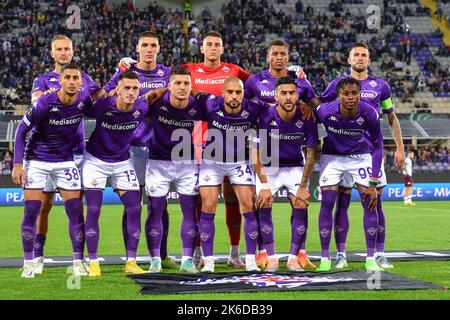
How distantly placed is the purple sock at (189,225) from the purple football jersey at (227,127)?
524 mm

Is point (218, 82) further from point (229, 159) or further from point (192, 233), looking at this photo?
point (192, 233)

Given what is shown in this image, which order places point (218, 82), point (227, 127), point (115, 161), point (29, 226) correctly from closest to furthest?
point (29, 226), point (115, 161), point (227, 127), point (218, 82)

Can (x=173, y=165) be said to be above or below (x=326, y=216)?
above

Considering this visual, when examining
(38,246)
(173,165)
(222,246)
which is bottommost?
(222,246)

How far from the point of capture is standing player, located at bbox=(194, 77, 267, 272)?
27.7 feet

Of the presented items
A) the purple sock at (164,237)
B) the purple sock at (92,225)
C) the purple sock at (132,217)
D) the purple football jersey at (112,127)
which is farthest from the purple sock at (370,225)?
the purple sock at (92,225)

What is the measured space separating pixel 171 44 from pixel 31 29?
6.01 metres

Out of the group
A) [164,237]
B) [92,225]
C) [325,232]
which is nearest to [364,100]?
[325,232]

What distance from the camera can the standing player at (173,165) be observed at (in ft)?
28.0

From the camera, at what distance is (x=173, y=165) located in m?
8.74

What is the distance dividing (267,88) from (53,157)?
8.44 feet

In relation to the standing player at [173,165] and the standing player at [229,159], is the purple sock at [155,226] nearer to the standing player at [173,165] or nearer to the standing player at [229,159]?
the standing player at [173,165]

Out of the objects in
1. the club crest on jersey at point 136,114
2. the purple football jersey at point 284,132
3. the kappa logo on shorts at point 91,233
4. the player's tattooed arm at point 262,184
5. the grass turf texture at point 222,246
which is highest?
the club crest on jersey at point 136,114
